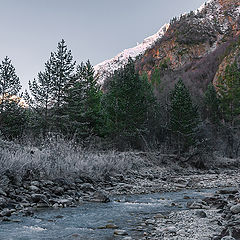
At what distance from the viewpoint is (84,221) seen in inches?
168

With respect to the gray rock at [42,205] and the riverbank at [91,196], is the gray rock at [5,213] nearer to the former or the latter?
the riverbank at [91,196]

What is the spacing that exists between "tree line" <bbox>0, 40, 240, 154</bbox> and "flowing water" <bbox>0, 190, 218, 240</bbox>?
1626cm

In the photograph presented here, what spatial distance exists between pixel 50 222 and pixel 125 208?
69.7 inches

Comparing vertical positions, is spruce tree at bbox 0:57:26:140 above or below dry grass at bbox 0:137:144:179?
above

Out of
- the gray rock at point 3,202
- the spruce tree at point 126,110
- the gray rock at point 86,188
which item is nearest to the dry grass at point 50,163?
the gray rock at point 86,188

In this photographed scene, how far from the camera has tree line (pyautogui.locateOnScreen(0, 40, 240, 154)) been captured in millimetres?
22750

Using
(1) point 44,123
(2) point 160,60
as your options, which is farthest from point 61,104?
(2) point 160,60

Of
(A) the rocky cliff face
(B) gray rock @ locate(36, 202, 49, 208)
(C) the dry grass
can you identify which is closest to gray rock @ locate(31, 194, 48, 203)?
(B) gray rock @ locate(36, 202, 49, 208)

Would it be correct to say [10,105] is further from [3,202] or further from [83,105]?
[3,202]

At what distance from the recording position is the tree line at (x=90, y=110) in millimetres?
22750

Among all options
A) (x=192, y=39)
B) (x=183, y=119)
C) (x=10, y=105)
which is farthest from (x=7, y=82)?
(x=192, y=39)

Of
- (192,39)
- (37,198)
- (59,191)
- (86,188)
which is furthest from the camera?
(192,39)

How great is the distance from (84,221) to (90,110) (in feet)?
66.8

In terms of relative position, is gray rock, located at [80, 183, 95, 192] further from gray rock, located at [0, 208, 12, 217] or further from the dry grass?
gray rock, located at [0, 208, 12, 217]
